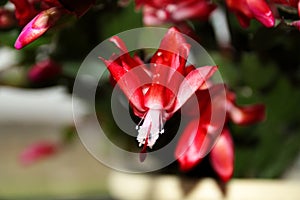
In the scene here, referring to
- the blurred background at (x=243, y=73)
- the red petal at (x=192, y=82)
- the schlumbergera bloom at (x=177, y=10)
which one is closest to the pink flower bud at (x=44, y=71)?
the blurred background at (x=243, y=73)

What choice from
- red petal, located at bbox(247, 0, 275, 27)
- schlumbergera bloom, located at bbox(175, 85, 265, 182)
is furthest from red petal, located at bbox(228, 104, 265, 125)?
red petal, located at bbox(247, 0, 275, 27)

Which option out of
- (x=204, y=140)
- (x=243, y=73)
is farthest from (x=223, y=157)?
(x=243, y=73)

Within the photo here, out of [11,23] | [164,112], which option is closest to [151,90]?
[164,112]

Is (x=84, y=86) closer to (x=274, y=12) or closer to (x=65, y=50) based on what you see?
(x=65, y=50)

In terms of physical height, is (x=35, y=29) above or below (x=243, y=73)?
above

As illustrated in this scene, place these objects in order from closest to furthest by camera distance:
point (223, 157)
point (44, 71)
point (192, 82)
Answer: point (192, 82)
point (223, 157)
point (44, 71)

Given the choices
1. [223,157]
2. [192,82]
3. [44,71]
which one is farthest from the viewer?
[44,71]

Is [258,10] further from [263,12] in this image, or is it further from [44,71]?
[44,71]
